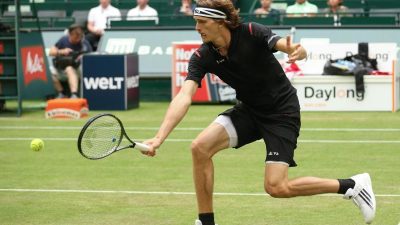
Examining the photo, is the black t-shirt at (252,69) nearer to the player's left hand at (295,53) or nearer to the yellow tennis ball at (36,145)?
the player's left hand at (295,53)

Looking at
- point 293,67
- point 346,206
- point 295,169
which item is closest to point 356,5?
point 293,67

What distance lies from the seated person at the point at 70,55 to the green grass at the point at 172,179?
132 inches

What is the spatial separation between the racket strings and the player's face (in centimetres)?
96

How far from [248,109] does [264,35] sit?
642mm

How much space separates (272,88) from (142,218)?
175 centimetres

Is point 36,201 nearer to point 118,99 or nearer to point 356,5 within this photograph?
point 118,99

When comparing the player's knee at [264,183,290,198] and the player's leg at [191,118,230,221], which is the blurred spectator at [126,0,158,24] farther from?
the player's knee at [264,183,290,198]

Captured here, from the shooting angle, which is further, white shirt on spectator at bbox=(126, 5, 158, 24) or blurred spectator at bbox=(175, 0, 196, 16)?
white shirt on spectator at bbox=(126, 5, 158, 24)

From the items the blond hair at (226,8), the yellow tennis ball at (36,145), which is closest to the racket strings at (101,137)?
the blond hair at (226,8)

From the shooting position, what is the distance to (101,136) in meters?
7.22

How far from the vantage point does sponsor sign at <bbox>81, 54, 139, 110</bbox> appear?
18.8 metres

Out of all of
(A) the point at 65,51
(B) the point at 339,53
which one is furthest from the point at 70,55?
(B) the point at 339,53

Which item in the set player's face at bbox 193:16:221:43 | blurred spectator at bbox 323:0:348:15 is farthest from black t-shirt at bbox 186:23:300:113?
blurred spectator at bbox 323:0:348:15

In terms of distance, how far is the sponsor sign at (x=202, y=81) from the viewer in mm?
19297
